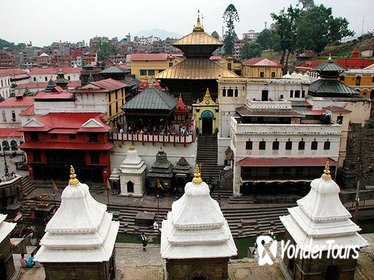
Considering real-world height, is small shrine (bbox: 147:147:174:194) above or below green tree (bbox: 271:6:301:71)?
below

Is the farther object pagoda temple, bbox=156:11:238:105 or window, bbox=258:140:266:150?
pagoda temple, bbox=156:11:238:105

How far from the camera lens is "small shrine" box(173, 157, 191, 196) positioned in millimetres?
29766

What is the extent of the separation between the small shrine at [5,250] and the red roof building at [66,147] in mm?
15304

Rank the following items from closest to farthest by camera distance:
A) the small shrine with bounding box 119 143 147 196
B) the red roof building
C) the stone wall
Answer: the stone wall
the small shrine with bounding box 119 143 147 196
the red roof building

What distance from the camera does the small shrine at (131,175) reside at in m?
29.7

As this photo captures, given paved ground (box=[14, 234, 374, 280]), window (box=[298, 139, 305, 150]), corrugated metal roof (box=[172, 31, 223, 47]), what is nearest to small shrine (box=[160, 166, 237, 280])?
paved ground (box=[14, 234, 374, 280])

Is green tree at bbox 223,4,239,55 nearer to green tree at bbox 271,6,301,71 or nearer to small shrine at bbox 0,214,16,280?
green tree at bbox 271,6,301,71

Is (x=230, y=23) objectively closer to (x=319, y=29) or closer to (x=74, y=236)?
(x=319, y=29)

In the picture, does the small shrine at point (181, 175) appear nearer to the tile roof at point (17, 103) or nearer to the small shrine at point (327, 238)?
the small shrine at point (327, 238)

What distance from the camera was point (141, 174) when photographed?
98.1ft

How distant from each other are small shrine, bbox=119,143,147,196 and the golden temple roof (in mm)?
13422

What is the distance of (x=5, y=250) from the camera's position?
612 inches

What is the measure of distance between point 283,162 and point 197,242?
56.0 feet

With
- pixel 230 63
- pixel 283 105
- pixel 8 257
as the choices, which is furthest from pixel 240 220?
pixel 230 63
